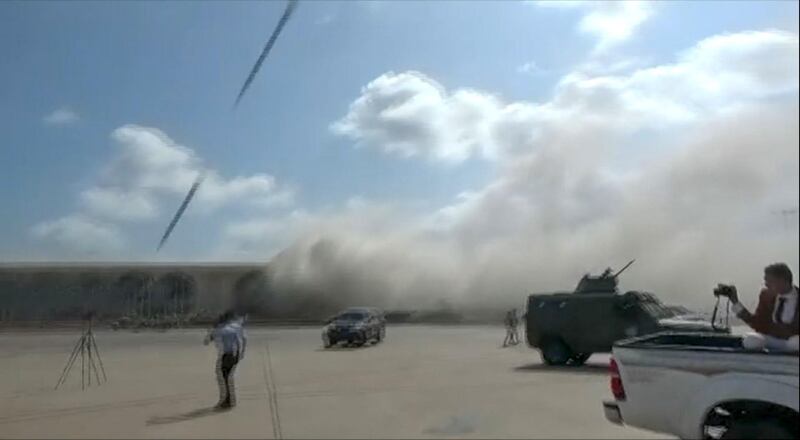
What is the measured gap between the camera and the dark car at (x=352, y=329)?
103 feet

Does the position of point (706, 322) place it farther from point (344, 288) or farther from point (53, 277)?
point (344, 288)

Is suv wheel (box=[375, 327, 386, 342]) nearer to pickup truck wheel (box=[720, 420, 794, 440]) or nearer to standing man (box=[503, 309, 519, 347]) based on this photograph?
standing man (box=[503, 309, 519, 347])

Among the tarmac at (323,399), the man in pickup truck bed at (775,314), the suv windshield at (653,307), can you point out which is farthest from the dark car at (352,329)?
the man in pickup truck bed at (775,314)

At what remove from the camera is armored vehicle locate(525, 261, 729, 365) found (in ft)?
63.1

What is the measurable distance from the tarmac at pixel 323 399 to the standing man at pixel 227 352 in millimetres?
319

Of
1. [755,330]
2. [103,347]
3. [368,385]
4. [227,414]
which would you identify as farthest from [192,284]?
[755,330]

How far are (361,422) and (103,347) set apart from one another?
23.6 meters

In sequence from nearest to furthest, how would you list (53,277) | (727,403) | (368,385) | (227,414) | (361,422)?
(727,403) < (361,422) < (227,414) < (368,385) < (53,277)

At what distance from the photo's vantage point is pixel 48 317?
108 ft

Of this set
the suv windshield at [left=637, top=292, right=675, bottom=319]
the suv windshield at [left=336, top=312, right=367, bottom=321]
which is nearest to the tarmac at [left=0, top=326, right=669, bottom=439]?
the suv windshield at [left=637, top=292, right=675, bottom=319]

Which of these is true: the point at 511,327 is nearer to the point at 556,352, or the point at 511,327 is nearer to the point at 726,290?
the point at 556,352

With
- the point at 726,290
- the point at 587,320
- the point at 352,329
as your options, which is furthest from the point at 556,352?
the point at 726,290

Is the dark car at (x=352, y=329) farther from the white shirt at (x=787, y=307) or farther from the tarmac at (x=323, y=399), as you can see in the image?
the white shirt at (x=787, y=307)

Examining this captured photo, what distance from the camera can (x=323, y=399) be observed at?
13.5m
